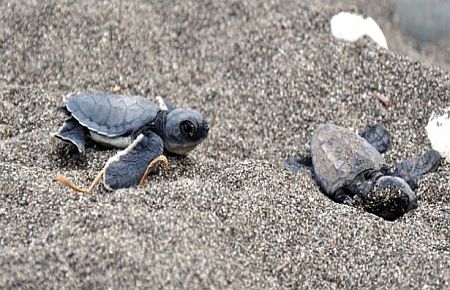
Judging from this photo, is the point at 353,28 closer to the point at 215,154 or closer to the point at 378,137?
the point at 378,137

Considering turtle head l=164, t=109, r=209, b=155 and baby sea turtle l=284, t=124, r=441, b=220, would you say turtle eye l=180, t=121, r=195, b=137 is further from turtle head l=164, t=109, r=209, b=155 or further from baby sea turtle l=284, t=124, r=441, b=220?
baby sea turtle l=284, t=124, r=441, b=220

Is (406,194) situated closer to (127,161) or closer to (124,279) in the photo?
(127,161)

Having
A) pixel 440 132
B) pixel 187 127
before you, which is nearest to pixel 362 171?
pixel 440 132

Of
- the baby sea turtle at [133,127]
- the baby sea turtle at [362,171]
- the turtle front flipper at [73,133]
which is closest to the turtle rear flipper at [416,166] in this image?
the baby sea turtle at [362,171]

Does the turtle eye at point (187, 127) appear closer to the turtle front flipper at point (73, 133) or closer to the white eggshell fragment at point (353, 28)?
the turtle front flipper at point (73, 133)

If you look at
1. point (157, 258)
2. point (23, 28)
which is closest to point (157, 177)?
point (157, 258)

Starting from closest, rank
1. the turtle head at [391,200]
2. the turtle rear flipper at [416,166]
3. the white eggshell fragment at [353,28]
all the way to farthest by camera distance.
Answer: the turtle head at [391,200]
the turtle rear flipper at [416,166]
the white eggshell fragment at [353,28]
